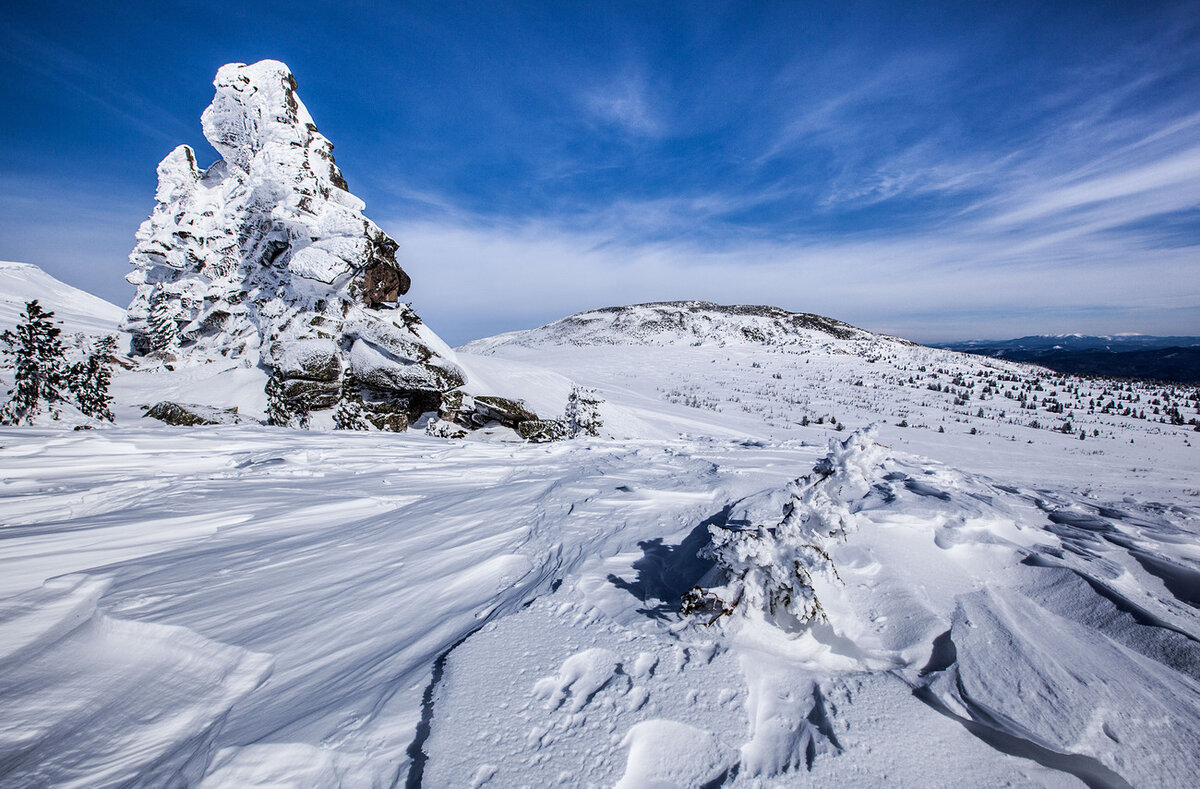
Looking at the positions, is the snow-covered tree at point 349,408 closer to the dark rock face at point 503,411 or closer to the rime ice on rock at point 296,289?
the rime ice on rock at point 296,289

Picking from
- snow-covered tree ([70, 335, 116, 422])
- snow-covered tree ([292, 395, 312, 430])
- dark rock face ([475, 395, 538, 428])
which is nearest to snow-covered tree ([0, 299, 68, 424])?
snow-covered tree ([70, 335, 116, 422])

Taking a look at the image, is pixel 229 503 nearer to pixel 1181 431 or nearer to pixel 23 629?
pixel 23 629

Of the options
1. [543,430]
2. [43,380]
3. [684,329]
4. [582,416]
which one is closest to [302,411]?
[43,380]

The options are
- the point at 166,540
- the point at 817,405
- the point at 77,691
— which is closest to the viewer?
the point at 77,691

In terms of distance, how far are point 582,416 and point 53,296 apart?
4363 centimetres

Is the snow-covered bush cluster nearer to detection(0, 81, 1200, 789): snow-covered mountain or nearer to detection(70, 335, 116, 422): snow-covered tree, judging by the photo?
detection(70, 335, 116, 422): snow-covered tree

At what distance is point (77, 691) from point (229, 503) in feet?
6.32

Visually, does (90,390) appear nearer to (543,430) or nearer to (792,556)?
(543,430)

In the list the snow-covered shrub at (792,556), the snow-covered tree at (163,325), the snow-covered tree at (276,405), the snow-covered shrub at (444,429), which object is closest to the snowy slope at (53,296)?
the snow-covered tree at (163,325)

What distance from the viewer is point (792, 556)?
1705 millimetres

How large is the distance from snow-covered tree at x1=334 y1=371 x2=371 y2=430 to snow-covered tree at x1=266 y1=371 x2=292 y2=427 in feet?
2.93

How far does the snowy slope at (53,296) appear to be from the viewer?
80.9 feet

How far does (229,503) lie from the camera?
3.06m

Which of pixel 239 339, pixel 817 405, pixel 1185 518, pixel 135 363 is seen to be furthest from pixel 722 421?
pixel 135 363
